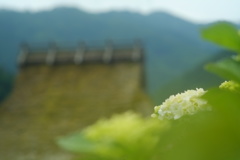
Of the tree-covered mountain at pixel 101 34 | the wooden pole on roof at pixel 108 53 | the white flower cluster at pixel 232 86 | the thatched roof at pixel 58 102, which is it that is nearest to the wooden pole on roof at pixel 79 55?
the thatched roof at pixel 58 102

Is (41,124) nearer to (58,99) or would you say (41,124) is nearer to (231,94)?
(58,99)

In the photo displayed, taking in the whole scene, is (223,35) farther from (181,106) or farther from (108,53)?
(108,53)

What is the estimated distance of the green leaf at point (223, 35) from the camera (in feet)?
2.69

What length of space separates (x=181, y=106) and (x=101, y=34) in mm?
125887

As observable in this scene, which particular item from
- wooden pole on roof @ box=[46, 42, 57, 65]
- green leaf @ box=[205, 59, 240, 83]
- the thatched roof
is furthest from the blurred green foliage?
wooden pole on roof @ box=[46, 42, 57, 65]

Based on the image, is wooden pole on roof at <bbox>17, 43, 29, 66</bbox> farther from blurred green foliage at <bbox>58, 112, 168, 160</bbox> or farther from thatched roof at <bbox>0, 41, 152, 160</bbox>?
blurred green foliage at <bbox>58, 112, 168, 160</bbox>

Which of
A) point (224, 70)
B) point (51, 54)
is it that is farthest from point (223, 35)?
point (51, 54)

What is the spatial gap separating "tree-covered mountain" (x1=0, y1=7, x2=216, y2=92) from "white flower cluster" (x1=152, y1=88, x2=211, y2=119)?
Answer: 91.9 meters

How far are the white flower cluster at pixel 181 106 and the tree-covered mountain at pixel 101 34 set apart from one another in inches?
3618

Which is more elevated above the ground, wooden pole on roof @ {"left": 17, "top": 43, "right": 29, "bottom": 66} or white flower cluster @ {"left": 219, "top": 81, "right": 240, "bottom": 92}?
wooden pole on roof @ {"left": 17, "top": 43, "right": 29, "bottom": 66}

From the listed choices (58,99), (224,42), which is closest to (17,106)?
(58,99)

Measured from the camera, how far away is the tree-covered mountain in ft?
342

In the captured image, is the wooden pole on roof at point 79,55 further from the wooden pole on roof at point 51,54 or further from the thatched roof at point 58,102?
the wooden pole on roof at point 51,54

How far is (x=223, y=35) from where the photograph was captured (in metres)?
0.85
